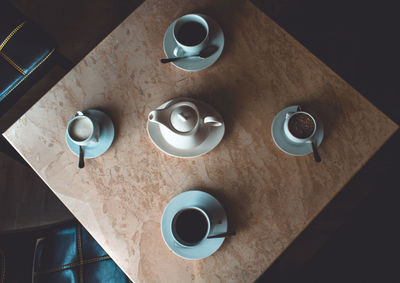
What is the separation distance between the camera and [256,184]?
83 centimetres

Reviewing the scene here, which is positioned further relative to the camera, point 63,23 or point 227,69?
point 63,23

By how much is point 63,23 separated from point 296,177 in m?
1.80

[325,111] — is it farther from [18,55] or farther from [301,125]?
[18,55]

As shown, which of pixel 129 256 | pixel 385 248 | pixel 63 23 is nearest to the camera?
pixel 129 256

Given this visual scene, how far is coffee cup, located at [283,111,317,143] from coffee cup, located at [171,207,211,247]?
349 mm

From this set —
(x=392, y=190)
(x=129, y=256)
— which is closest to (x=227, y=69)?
(x=129, y=256)

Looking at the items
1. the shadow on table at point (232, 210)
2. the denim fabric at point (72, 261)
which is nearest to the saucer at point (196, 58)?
the shadow on table at point (232, 210)

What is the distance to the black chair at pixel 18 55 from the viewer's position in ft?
3.49

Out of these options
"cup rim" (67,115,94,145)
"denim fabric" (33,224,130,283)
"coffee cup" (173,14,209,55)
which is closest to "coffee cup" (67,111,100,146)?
"cup rim" (67,115,94,145)

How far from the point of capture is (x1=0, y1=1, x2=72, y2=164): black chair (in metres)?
1.06

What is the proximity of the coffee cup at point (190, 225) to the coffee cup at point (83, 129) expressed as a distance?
1.16 feet

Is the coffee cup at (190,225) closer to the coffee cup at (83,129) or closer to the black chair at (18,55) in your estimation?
the coffee cup at (83,129)

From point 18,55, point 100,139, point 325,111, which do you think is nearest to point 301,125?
point 325,111

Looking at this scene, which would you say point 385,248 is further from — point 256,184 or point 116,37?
point 116,37
